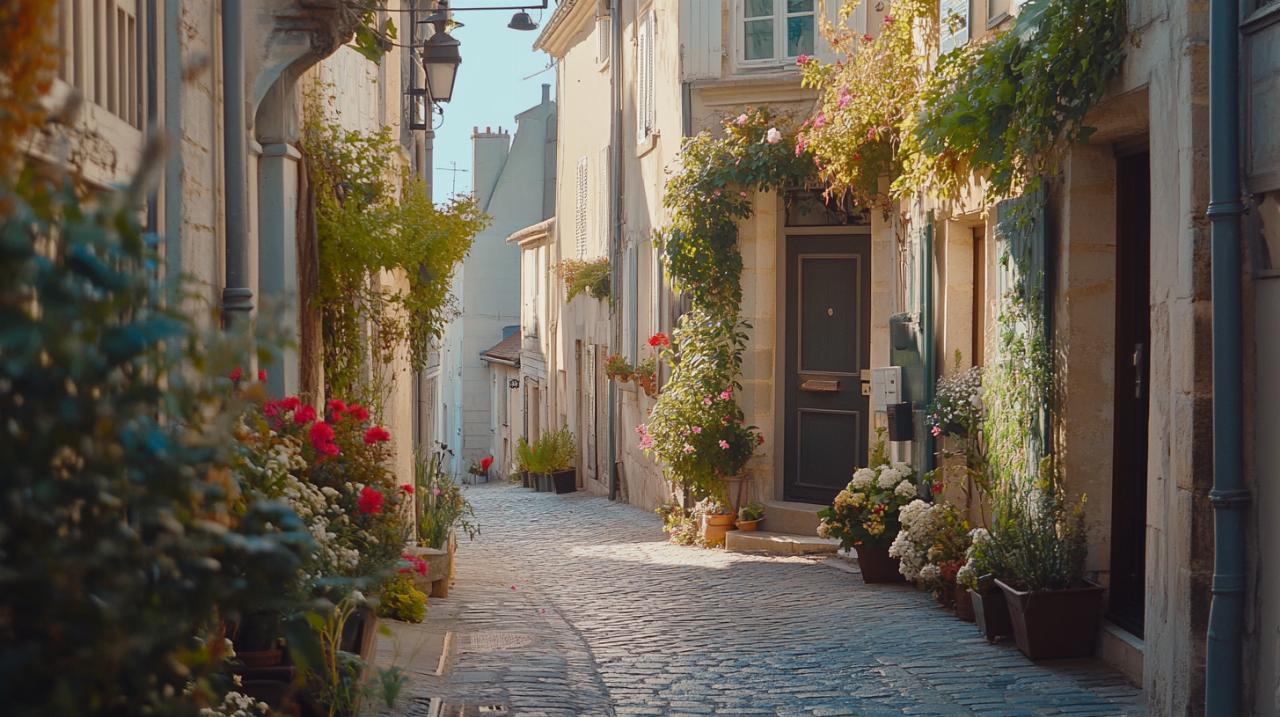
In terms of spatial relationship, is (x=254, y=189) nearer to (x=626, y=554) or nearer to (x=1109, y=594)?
(x=1109, y=594)

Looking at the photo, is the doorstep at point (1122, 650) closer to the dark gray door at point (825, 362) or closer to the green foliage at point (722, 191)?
the dark gray door at point (825, 362)

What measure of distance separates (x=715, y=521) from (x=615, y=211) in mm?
6938

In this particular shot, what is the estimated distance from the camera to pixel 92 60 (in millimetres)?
Answer: 4148

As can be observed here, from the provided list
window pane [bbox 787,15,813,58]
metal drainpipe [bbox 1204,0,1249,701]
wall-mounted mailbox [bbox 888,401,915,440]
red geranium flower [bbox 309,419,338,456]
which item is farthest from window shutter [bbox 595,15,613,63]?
metal drainpipe [bbox 1204,0,1249,701]

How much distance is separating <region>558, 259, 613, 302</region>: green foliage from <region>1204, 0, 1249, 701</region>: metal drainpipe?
46.9 feet

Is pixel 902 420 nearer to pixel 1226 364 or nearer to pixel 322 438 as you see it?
pixel 1226 364

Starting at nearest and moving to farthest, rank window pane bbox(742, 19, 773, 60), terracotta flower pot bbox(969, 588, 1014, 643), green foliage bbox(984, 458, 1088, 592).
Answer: green foliage bbox(984, 458, 1088, 592) < terracotta flower pot bbox(969, 588, 1014, 643) < window pane bbox(742, 19, 773, 60)

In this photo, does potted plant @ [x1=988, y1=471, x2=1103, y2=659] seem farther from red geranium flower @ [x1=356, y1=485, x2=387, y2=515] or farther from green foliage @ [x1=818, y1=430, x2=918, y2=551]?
red geranium flower @ [x1=356, y1=485, x2=387, y2=515]

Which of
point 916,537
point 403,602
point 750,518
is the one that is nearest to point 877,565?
point 916,537

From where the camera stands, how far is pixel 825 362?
1269 centimetres

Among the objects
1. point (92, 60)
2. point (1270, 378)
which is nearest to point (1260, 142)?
point (1270, 378)

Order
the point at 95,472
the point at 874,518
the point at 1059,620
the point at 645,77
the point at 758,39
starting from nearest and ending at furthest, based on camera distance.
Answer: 1. the point at 95,472
2. the point at 1059,620
3. the point at 874,518
4. the point at 758,39
5. the point at 645,77

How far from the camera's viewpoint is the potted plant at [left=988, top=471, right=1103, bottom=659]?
6.95 meters

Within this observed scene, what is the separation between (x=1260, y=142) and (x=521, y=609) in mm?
5573
